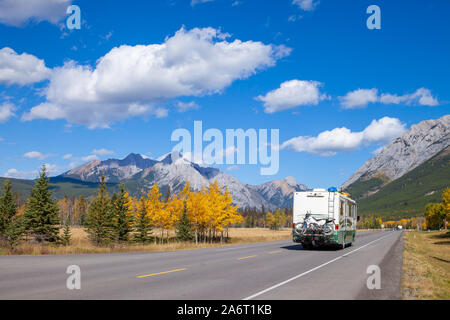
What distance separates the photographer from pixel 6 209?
142 ft

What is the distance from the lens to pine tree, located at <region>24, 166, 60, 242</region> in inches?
1395

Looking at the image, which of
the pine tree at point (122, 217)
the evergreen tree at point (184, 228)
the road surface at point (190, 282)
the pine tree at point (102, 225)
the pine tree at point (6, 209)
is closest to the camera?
the road surface at point (190, 282)

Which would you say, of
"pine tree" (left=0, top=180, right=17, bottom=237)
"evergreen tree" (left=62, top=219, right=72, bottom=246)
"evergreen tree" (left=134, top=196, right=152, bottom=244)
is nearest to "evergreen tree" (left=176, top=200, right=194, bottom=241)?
"evergreen tree" (left=134, top=196, right=152, bottom=244)

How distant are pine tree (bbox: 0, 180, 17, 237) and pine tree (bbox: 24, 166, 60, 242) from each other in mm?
8761

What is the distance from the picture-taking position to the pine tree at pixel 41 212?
1395 inches

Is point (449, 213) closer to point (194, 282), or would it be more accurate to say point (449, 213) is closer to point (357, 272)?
point (357, 272)

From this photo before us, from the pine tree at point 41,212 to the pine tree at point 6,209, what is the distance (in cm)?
876

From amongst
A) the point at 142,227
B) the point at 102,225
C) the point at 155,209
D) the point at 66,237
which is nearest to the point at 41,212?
the point at 66,237

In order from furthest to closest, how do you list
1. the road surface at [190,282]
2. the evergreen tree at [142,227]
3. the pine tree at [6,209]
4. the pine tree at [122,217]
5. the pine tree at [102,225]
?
1. the evergreen tree at [142,227]
2. the pine tree at [122,217]
3. the pine tree at [102,225]
4. the pine tree at [6,209]
5. the road surface at [190,282]

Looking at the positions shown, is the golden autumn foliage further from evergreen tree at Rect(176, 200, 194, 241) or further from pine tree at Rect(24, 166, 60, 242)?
pine tree at Rect(24, 166, 60, 242)

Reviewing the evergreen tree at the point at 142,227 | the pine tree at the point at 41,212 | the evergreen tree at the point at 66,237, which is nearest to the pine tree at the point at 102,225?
the evergreen tree at the point at 66,237

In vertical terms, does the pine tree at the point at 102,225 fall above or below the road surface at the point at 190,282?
below

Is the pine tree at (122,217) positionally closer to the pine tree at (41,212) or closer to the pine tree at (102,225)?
the pine tree at (102,225)

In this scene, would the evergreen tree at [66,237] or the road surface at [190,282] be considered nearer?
the road surface at [190,282]
